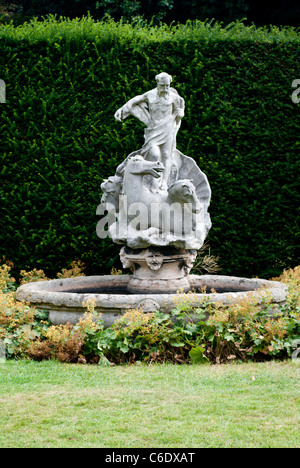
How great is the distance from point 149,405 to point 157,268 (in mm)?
2384

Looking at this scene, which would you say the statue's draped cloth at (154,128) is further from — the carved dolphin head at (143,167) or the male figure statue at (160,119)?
the carved dolphin head at (143,167)

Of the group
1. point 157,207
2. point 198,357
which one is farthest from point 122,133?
point 198,357

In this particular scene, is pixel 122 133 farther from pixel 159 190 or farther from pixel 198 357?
pixel 198 357

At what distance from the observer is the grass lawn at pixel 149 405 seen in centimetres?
334

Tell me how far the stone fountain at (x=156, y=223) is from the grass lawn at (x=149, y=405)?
2.41 feet

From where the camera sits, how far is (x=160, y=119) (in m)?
Result: 6.55

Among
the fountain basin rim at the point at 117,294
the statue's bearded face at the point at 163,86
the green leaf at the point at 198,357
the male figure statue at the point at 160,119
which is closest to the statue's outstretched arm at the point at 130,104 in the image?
the male figure statue at the point at 160,119

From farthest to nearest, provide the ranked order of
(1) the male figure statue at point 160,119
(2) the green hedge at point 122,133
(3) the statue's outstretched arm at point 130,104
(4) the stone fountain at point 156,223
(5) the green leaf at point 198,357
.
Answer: (2) the green hedge at point 122,133 → (3) the statue's outstretched arm at point 130,104 → (1) the male figure statue at point 160,119 → (4) the stone fountain at point 156,223 → (5) the green leaf at point 198,357

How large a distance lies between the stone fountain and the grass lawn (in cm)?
74

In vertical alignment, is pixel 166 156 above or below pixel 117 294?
above

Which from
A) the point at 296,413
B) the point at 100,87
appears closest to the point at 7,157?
the point at 100,87

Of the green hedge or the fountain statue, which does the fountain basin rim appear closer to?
the fountain statue

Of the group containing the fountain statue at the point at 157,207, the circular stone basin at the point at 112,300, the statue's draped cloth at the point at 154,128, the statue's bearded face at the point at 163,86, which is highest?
the statue's bearded face at the point at 163,86
